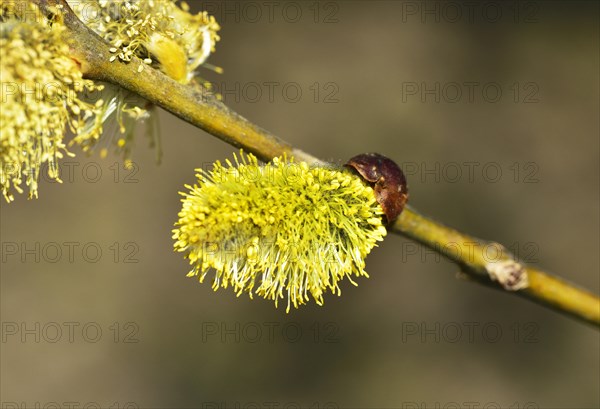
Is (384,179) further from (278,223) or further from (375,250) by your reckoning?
(375,250)

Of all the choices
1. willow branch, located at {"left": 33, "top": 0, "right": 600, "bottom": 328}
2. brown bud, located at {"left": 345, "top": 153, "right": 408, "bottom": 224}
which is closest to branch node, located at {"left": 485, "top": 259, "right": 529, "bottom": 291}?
willow branch, located at {"left": 33, "top": 0, "right": 600, "bottom": 328}

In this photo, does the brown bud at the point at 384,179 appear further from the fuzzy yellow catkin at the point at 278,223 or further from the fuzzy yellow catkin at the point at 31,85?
the fuzzy yellow catkin at the point at 31,85

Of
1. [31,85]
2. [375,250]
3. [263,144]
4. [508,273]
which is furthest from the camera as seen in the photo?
[375,250]

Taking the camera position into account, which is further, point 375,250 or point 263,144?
point 375,250

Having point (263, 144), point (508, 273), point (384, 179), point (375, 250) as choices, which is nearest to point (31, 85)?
point (263, 144)

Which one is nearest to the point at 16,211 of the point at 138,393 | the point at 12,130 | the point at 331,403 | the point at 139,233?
the point at 139,233
